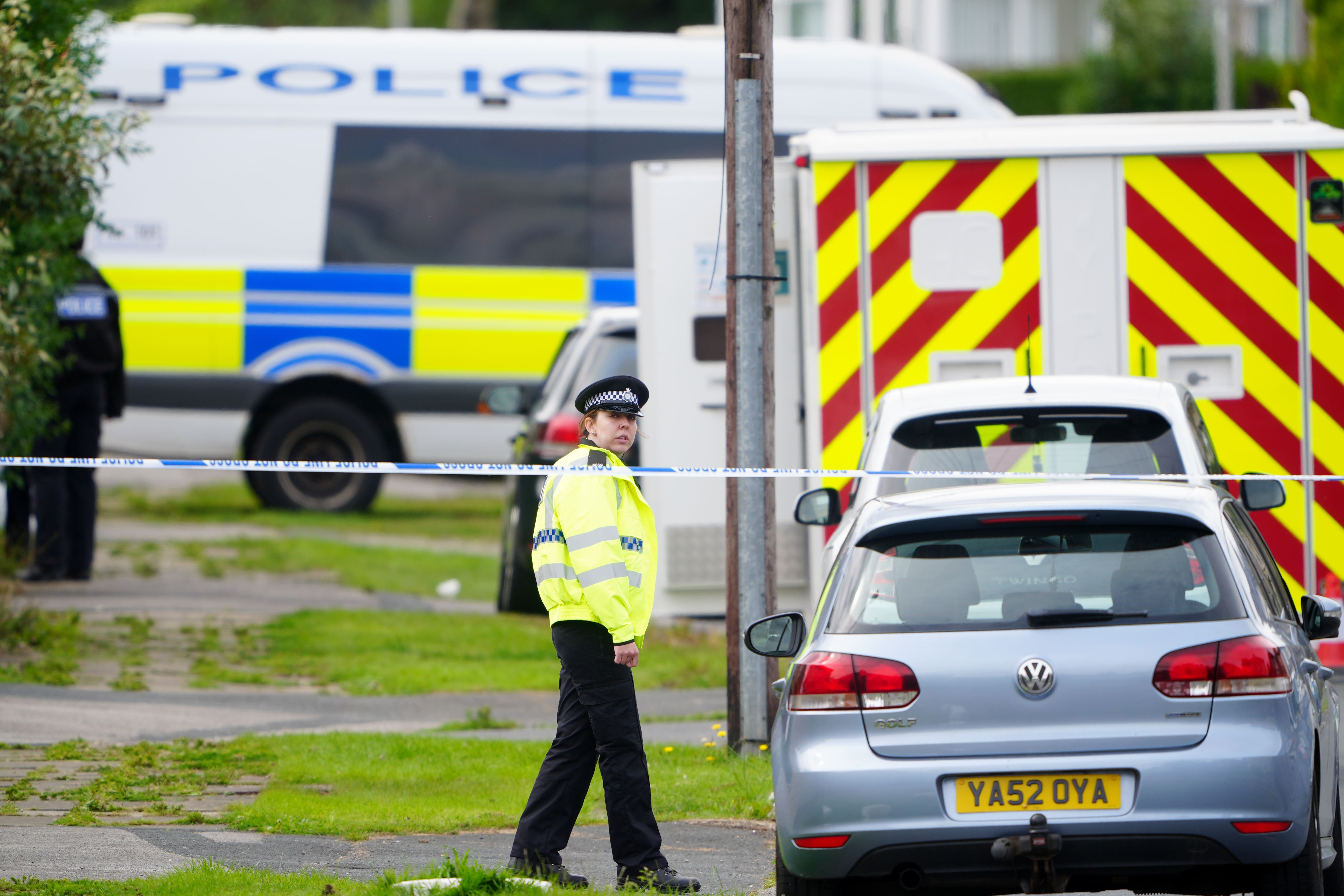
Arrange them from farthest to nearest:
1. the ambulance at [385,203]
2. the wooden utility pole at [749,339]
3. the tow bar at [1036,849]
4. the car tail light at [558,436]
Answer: the ambulance at [385,203] → the car tail light at [558,436] → the wooden utility pole at [749,339] → the tow bar at [1036,849]

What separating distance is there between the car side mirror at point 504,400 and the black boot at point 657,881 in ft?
18.5

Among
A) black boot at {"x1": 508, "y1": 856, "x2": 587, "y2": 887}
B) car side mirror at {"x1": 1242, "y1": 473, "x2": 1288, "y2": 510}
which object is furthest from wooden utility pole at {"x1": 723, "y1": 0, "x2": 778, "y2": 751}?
black boot at {"x1": 508, "y1": 856, "x2": 587, "y2": 887}

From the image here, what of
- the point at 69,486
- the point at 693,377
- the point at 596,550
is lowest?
the point at 69,486

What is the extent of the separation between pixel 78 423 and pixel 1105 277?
667 cm

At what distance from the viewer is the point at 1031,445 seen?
7207mm

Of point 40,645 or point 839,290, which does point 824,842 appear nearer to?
point 839,290

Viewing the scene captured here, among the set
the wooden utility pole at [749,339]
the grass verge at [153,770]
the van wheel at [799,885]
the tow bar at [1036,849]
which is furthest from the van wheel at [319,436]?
the tow bar at [1036,849]

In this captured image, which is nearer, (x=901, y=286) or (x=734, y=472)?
(x=734, y=472)

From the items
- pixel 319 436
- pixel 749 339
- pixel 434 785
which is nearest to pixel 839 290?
pixel 749 339

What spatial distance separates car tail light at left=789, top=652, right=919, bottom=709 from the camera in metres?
4.80

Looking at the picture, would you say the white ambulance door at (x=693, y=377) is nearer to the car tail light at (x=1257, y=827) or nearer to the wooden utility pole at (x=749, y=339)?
the wooden utility pole at (x=749, y=339)

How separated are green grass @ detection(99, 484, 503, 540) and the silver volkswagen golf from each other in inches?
443

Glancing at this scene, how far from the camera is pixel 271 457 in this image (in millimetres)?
15734

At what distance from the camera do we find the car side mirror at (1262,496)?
24.7 feet
